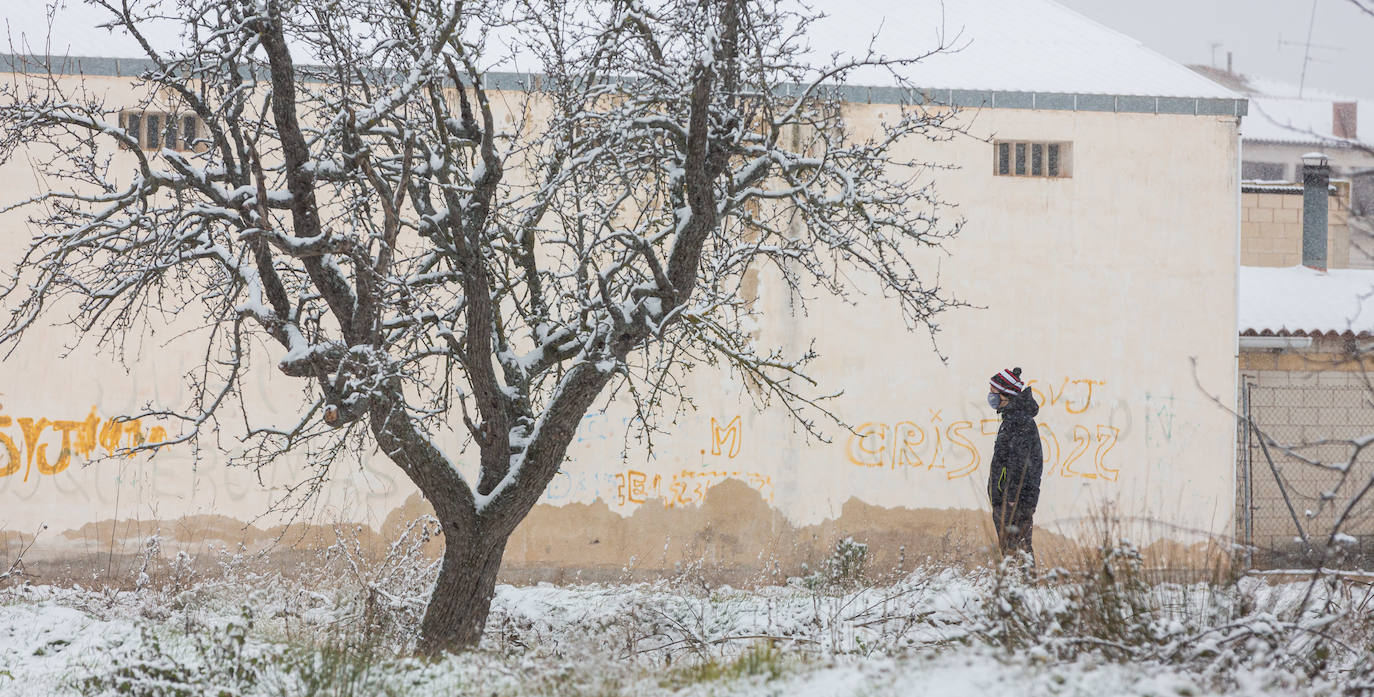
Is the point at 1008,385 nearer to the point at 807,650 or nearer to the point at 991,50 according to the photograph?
the point at 807,650

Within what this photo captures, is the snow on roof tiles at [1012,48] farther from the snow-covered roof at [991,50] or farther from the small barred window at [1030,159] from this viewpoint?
the small barred window at [1030,159]

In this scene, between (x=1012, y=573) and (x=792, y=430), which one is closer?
(x=1012, y=573)

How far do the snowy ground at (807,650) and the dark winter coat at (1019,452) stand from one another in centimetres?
121

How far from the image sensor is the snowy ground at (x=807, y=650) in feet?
12.1

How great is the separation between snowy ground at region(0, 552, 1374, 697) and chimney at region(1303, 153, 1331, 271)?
1063 centimetres

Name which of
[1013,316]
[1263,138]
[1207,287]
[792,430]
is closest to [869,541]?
[792,430]

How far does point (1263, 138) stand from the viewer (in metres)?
38.8

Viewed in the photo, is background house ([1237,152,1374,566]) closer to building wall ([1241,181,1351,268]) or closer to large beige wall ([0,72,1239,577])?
large beige wall ([0,72,1239,577])

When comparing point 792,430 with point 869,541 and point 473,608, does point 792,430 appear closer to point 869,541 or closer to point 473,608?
point 869,541

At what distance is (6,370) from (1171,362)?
10.6 metres

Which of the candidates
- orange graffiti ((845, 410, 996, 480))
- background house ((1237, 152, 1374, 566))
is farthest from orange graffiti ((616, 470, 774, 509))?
background house ((1237, 152, 1374, 566))

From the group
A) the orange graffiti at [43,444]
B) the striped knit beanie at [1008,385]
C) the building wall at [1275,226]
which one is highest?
the building wall at [1275,226]

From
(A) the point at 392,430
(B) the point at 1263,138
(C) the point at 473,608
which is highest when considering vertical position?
(B) the point at 1263,138

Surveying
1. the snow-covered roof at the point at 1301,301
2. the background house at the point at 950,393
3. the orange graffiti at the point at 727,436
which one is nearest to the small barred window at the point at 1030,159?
the background house at the point at 950,393
